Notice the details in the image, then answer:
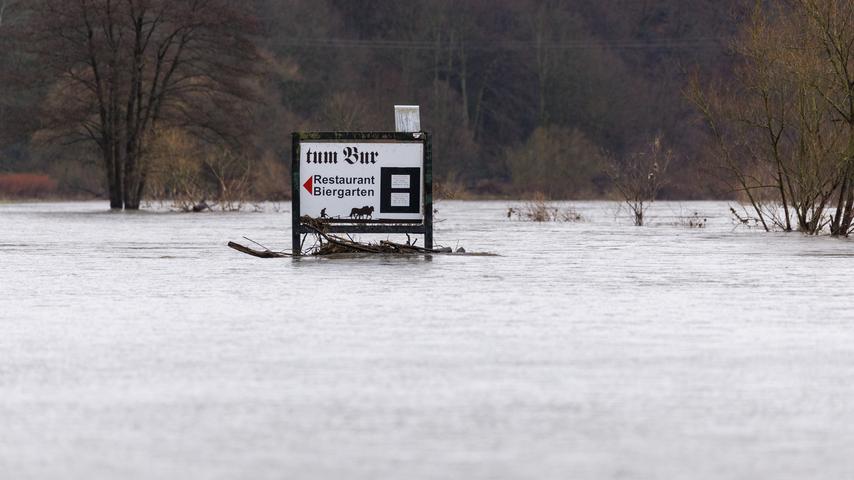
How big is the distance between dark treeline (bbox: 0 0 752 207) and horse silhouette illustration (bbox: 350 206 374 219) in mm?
65375

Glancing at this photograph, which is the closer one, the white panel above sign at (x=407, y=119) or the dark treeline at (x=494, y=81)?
the white panel above sign at (x=407, y=119)

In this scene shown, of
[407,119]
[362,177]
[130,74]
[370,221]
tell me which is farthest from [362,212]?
[130,74]

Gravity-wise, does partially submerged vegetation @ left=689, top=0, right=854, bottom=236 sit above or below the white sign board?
above

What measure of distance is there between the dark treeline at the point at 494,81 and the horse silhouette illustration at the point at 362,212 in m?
65.4

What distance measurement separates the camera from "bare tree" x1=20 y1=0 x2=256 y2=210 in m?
70.0

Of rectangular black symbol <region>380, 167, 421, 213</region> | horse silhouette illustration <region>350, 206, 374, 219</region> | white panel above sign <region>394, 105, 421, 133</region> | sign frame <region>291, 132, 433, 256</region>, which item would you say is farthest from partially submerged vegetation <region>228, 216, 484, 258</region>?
white panel above sign <region>394, 105, 421, 133</region>

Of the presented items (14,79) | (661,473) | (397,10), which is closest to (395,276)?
(661,473)

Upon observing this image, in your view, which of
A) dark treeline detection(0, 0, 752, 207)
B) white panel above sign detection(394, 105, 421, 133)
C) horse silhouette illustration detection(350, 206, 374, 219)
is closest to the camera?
horse silhouette illustration detection(350, 206, 374, 219)

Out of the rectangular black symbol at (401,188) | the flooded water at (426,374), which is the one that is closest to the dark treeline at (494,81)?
the rectangular black symbol at (401,188)

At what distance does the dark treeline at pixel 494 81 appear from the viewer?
101 meters

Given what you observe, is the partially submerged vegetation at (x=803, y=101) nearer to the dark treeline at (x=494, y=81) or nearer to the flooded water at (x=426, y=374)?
the flooded water at (x=426, y=374)

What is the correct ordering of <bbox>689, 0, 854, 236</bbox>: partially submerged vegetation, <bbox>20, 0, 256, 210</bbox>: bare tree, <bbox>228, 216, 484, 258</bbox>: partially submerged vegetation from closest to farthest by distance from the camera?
<bbox>228, 216, 484, 258</bbox>: partially submerged vegetation
<bbox>689, 0, 854, 236</bbox>: partially submerged vegetation
<bbox>20, 0, 256, 210</bbox>: bare tree

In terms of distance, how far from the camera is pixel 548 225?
4519 cm

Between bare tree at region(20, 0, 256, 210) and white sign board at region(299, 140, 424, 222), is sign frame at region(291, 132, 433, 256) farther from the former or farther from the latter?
bare tree at region(20, 0, 256, 210)
